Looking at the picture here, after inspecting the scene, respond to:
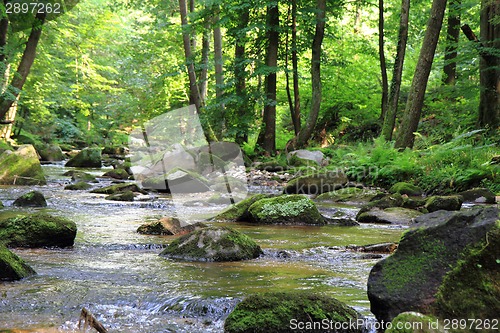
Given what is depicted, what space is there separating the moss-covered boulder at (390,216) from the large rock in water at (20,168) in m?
8.24

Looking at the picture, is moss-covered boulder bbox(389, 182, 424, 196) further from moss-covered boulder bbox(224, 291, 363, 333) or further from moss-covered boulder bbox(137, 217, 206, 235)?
moss-covered boulder bbox(224, 291, 363, 333)

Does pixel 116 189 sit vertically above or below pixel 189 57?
below

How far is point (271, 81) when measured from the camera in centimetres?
1794

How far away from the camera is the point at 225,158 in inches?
669

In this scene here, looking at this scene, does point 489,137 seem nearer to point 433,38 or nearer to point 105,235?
point 433,38

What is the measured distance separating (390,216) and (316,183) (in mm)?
4101

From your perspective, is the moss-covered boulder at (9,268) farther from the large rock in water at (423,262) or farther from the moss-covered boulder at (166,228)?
the large rock in water at (423,262)

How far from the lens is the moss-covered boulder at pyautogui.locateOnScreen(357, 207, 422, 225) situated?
763 cm

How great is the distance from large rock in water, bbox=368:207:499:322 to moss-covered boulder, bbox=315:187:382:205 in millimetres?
6992

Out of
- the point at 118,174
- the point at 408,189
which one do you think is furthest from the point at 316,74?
the point at 408,189

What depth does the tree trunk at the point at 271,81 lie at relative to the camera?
56.9ft

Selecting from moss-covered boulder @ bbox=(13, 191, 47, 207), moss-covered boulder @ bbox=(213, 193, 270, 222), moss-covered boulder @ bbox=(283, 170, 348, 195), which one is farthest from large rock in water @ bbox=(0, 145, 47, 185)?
moss-covered boulder @ bbox=(213, 193, 270, 222)

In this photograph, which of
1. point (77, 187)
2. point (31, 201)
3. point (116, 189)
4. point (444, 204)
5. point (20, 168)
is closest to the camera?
point (444, 204)

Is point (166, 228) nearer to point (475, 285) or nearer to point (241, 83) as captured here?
point (475, 285)
